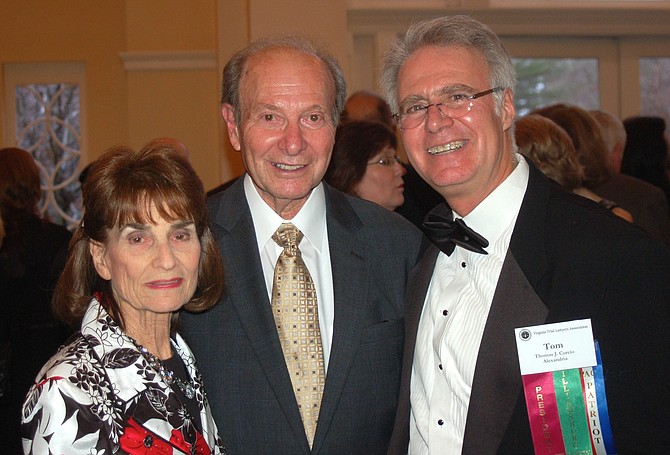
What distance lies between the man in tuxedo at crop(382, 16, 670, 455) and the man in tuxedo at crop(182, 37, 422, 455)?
0.12 m

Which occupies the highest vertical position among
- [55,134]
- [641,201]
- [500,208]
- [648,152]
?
[55,134]

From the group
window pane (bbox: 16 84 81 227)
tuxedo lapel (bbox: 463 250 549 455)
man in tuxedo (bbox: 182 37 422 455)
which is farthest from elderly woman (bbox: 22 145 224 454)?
window pane (bbox: 16 84 81 227)

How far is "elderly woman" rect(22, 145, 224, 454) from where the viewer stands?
180cm

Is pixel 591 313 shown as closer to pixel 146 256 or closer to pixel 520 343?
pixel 520 343

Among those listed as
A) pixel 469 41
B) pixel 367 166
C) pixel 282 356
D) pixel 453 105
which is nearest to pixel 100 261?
pixel 282 356

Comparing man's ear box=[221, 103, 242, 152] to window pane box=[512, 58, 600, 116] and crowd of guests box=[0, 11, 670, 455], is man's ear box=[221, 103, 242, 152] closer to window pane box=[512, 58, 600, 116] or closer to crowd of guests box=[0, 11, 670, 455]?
crowd of guests box=[0, 11, 670, 455]

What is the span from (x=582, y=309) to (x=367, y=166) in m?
2.16

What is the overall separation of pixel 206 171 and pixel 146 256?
4660 millimetres

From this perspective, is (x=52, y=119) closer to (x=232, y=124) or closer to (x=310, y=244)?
(x=232, y=124)

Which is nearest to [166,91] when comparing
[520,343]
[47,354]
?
[47,354]

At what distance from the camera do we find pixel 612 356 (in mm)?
1833

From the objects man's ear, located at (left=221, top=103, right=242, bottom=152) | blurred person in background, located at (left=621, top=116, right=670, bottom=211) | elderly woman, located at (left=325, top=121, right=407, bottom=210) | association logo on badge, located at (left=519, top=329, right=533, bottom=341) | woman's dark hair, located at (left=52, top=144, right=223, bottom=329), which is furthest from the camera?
blurred person in background, located at (left=621, top=116, right=670, bottom=211)

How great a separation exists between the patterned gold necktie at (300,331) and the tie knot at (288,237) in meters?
0.02

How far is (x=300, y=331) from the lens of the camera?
2320 mm
